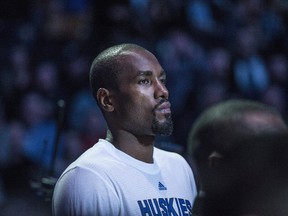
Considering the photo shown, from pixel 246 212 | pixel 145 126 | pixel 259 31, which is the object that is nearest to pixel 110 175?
pixel 145 126

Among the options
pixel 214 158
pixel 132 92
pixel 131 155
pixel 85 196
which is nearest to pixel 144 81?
pixel 132 92

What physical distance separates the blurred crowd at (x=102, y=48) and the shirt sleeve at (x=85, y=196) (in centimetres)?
316

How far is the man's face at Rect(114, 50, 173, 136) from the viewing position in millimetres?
3418

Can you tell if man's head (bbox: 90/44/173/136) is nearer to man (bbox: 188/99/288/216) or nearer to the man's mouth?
the man's mouth

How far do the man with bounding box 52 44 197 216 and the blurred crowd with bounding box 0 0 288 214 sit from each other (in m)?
2.92

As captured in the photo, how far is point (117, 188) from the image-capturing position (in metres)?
3.21

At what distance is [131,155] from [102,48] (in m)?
4.59

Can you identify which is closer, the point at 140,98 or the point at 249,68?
the point at 140,98

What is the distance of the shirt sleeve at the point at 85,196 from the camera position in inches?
123

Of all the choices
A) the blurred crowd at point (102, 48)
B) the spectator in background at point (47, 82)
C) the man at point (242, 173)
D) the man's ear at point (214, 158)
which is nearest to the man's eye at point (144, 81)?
the man's ear at point (214, 158)

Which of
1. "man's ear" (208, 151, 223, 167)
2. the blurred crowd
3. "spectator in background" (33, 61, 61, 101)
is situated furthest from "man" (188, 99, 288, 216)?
"spectator in background" (33, 61, 61, 101)

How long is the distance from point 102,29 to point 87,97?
121 cm

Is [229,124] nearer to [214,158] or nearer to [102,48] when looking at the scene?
[214,158]

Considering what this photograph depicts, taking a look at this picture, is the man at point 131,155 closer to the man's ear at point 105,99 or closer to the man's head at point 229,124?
the man's ear at point 105,99
